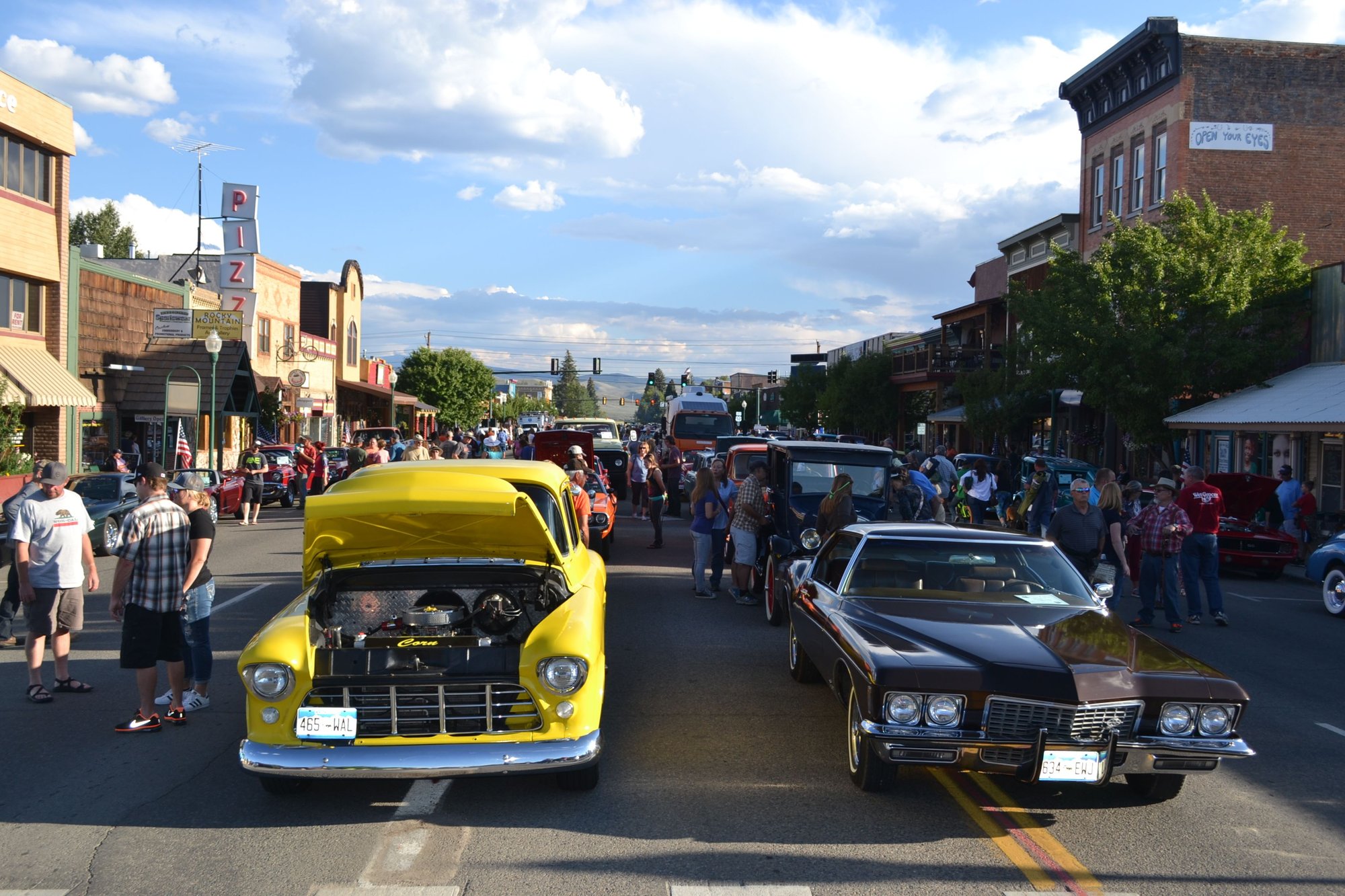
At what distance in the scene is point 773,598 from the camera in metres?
11.3

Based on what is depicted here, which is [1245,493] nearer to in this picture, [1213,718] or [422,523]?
[1213,718]

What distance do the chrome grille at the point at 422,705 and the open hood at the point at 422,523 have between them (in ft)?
3.90

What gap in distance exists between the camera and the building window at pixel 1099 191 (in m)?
34.7

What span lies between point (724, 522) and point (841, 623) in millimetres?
6573

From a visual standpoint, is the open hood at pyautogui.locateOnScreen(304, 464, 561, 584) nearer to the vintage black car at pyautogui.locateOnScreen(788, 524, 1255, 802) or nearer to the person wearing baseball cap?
the vintage black car at pyautogui.locateOnScreen(788, 524, 1255, 802)

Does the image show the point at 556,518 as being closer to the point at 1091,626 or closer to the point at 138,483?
the point at 138,483

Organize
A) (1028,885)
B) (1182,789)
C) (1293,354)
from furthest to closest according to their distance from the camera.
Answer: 1. (1293,354)
2. (1182,789)
3. (1028,885)

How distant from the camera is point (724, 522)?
13375 millimetres

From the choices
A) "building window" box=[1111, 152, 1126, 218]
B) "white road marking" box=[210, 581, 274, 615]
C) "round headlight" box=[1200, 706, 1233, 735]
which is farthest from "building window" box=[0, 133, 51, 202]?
"building window" box=[1111, 152, 1126, 218]

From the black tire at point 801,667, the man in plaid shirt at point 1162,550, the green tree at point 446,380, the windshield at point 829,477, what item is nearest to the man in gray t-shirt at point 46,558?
the black tire at point 801,667

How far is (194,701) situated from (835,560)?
457 centimetres

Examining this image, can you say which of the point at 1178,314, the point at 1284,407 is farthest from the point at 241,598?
the point at 1178,314

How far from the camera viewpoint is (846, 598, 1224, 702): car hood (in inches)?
217

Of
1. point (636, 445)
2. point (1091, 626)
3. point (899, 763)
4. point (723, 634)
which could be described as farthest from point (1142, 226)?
point (899, 763)
